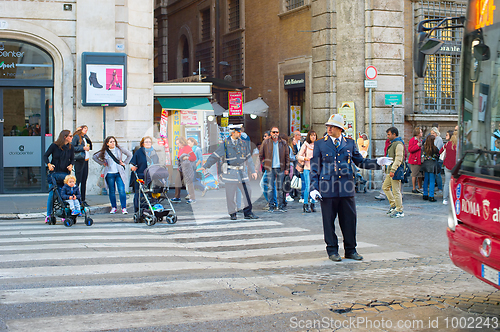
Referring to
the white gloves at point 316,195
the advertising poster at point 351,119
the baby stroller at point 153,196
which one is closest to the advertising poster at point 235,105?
the advertising poster at point 351,119

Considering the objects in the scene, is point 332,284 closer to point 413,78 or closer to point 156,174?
point 156,174

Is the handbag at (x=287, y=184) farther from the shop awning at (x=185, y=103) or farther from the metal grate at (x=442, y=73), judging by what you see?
the metal grate at (x=442, y=73)

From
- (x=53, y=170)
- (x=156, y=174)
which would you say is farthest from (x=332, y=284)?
(x=53, y=170)

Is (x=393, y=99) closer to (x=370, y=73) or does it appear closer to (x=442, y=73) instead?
(x=370, y=73)

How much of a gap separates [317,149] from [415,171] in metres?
9.31

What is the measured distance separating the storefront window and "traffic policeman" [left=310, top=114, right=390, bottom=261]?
10.7 m

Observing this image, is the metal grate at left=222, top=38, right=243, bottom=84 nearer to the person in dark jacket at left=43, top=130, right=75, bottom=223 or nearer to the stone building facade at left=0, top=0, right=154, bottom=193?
the stone building facade at left=0, top=0, right=154, bottom=193

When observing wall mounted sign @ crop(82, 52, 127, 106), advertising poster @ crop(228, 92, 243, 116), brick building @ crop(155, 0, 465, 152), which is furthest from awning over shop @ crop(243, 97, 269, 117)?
wall mounted sign @ crop(82, 52, 127, 106)

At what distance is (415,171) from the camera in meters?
15.7

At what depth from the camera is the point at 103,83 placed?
14922mm

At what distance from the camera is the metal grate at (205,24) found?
30094 millimetres

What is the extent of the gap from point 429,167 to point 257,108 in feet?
33.8

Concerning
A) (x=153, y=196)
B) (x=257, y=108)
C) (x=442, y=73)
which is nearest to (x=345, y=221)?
(x=153, y=196)

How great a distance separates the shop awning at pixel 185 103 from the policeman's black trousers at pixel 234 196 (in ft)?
21.6
